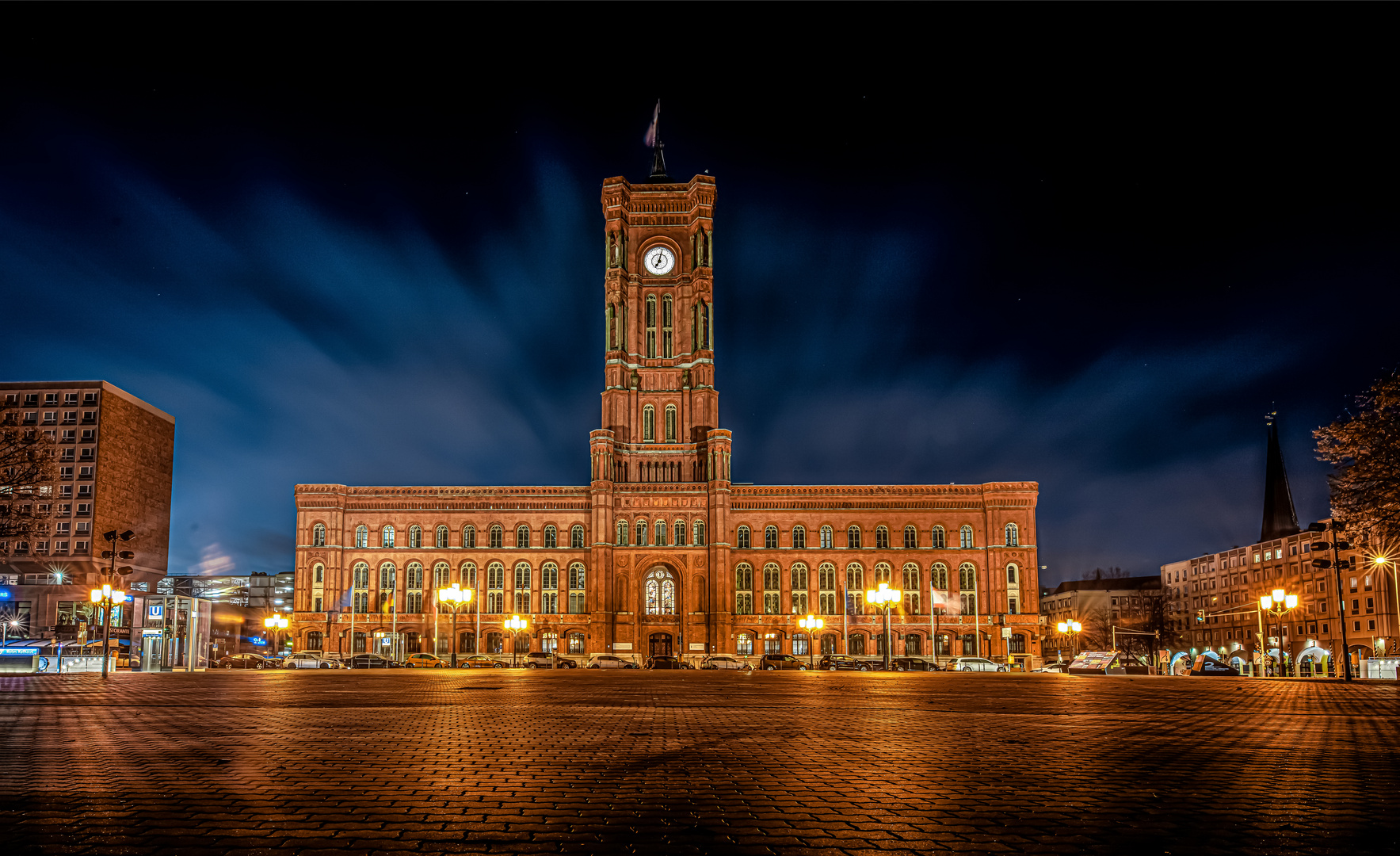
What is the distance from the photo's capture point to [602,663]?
72500mm

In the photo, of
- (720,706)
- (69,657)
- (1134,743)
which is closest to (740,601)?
(69,657)

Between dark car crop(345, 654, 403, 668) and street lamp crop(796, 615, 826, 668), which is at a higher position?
street lamp crop(796, 615, 826, 668)

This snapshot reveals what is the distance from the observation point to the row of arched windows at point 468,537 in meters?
85.9

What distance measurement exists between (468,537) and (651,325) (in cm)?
2421

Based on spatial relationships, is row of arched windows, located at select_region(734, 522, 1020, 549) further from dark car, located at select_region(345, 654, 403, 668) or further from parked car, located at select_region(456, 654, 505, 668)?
dark car, located at select_region(345, 654, 403, 668)

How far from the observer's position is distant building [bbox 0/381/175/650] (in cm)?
10894

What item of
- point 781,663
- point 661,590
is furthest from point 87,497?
point 781,663

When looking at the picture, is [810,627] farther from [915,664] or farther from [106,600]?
[106,600]

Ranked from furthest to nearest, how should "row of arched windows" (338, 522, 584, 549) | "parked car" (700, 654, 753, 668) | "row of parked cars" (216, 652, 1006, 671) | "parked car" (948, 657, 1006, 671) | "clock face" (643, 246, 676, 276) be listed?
"clock face" (643, 246, 676, 276) < "row of arched windows" (338, 522, 584, 549) < "parked car" (700, 654, 753, 668) < "row of parked cars" (216, 652, 1006, 671) < "parked car" (948, 657, 1006, 671)

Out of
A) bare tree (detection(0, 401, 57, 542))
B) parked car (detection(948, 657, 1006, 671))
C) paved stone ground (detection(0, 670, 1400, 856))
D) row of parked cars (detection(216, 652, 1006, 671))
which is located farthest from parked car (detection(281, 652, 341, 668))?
paved stone ground (detection(0, 670, 1400, 856))

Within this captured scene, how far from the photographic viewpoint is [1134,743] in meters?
12.2

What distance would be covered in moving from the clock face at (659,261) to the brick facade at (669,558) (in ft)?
55.1

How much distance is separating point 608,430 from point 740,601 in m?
17.3

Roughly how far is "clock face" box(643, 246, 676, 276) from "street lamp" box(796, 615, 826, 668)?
3305cm
